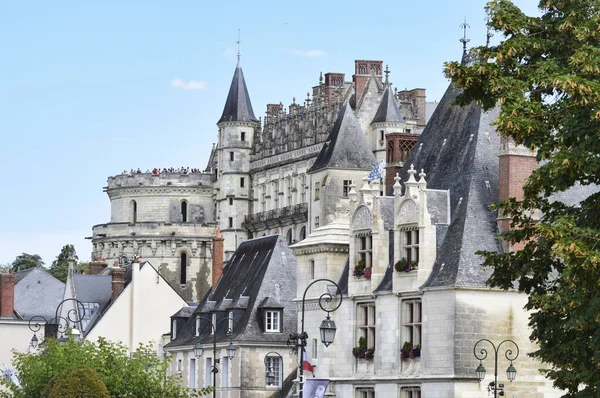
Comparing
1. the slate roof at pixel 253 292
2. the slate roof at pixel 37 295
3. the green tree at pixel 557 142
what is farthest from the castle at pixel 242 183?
the green tree at pixel 557 142

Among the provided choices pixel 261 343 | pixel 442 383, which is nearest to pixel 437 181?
pixel 442 383

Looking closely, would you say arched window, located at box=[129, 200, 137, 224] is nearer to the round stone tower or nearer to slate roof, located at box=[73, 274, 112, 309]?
the round stone tower

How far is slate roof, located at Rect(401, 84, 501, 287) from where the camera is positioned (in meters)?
54.1

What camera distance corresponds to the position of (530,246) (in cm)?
3488

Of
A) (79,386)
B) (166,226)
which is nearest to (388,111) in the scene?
(166,226)

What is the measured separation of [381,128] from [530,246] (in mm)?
88205

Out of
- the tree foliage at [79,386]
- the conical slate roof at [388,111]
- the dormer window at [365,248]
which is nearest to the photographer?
the tree foliage at [79,386]

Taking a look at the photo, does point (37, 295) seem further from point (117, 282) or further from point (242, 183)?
point (242, 183)

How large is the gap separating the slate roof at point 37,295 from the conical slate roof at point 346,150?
68.8 feet

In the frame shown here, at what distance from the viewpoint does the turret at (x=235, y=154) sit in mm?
149375

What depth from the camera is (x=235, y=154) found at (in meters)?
151

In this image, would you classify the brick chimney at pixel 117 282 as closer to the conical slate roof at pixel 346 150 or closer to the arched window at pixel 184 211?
the conical slate roof at pixel 346 150

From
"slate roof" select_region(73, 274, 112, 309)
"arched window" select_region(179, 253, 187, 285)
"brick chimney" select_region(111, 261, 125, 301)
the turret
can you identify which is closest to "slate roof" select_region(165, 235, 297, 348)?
"brick chimney" select_region(111, 261, 125, 301)

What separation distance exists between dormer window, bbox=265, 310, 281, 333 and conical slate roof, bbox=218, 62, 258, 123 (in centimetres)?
7890
